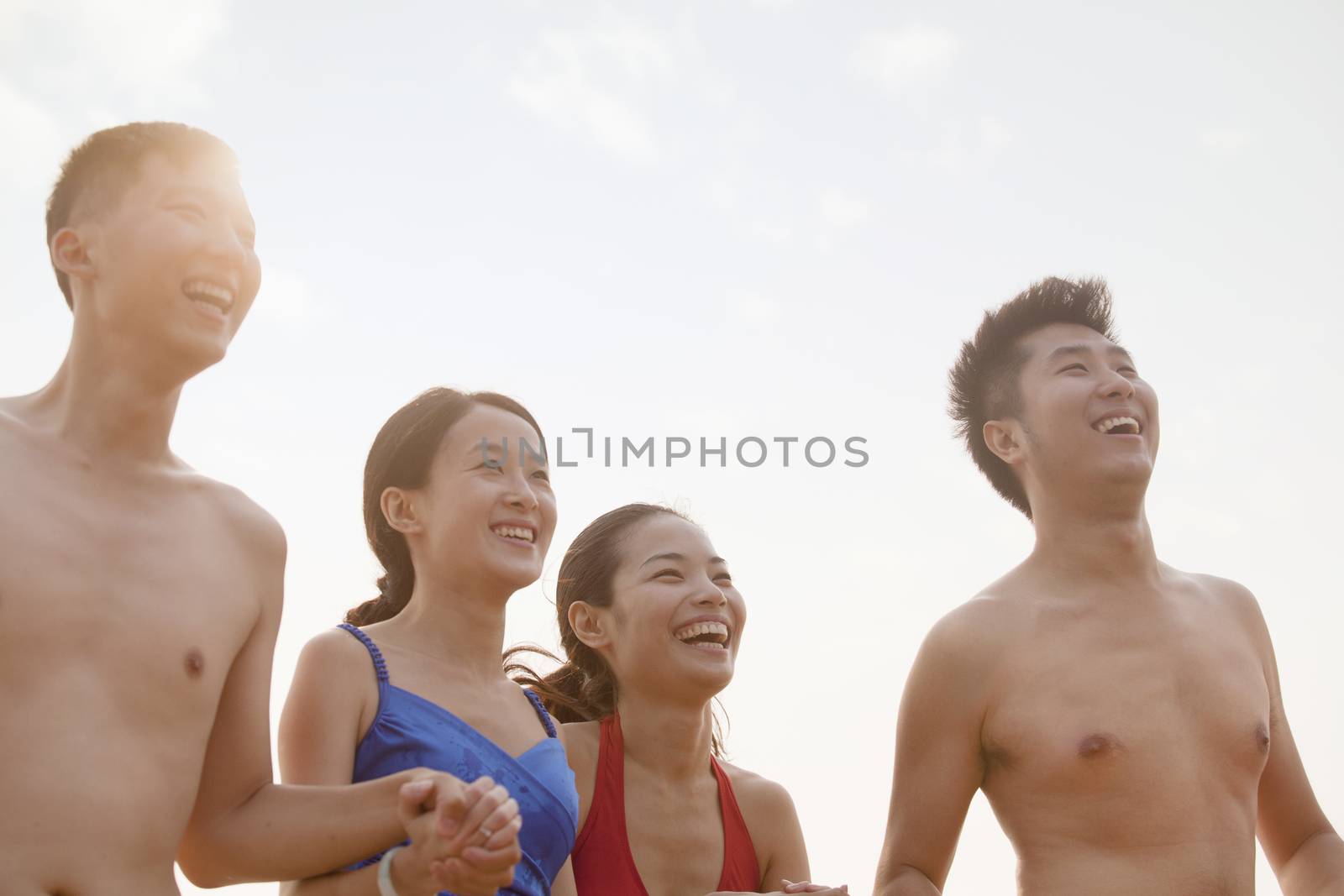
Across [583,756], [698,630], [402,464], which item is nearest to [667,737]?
[583,756]

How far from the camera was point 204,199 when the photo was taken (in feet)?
12.0

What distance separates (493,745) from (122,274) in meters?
1.81

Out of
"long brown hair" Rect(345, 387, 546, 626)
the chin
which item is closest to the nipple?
the chin

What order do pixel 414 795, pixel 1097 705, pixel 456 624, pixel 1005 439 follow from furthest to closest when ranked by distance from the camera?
pixel 1005 439, pixel 1097 705, pixel 456 624, pixel 414 795

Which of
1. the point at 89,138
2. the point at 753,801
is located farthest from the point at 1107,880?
the point at 89,138

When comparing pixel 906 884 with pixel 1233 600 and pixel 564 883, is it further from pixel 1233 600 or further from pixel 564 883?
pixel 1233 600

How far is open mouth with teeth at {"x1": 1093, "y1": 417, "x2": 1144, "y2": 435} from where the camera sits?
16.6 ft

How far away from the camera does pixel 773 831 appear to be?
4.97 m

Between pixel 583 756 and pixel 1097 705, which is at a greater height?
pixel 1097 705

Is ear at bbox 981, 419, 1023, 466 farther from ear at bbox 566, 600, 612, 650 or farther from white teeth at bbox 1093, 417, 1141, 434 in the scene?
ear at bbox 566, 600, 612, 650

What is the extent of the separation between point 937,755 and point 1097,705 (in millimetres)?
608

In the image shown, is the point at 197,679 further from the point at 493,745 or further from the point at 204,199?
the point at 204,199

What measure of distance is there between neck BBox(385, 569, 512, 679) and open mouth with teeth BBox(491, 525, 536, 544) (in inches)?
7.4

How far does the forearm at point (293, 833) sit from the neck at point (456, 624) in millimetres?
911
